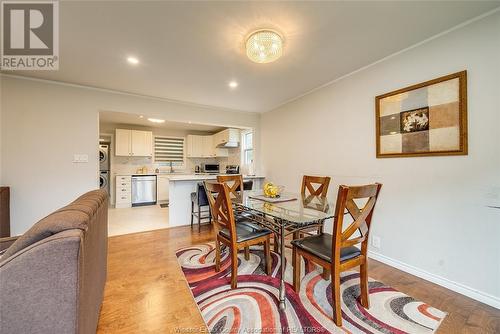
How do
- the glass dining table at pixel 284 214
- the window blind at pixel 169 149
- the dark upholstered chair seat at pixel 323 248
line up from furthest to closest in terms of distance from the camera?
the window blind at pixel 169 149, the glass dining table at pixel 284 214, the dark upholstered chair seat at pixel 323 248

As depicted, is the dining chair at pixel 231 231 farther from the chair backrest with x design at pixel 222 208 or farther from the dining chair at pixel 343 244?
the dining chair at pixel 343 244

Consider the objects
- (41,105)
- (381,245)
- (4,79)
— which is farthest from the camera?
(41,105)

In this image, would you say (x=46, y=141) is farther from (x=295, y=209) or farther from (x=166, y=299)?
(x=295, y=209)

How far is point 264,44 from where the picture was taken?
1.76 metres

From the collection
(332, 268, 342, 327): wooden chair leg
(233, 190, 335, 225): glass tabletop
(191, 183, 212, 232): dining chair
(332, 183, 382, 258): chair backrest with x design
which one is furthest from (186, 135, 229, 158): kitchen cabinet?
(332, 268, 342, 327): wooden chair leg

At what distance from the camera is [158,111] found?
3.58m

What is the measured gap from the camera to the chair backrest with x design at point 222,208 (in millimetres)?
1710

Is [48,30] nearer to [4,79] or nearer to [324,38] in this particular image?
[4,79]

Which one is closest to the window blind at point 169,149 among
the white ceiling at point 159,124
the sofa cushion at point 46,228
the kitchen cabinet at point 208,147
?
the white ceiling at point 159,124

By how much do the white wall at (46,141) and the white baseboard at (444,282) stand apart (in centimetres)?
416

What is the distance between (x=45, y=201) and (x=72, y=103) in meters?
1.47

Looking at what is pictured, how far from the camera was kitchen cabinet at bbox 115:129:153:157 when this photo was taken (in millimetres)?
5344

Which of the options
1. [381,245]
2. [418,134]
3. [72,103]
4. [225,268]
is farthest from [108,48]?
[381,245]
